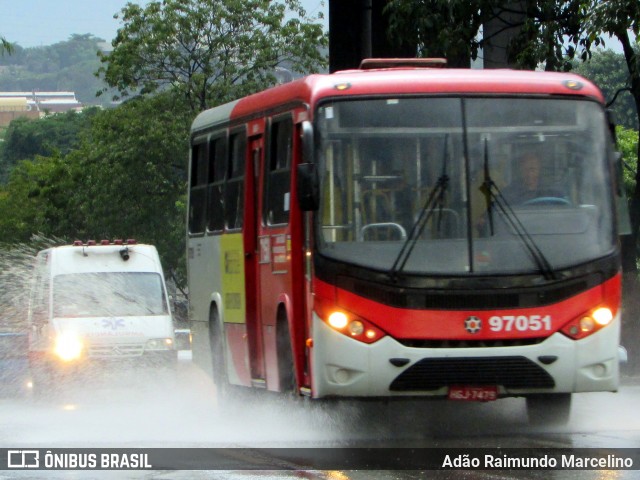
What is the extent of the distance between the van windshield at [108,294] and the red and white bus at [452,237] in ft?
30.6

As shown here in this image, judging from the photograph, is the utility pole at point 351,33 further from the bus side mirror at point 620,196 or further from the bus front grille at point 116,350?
the bus side mirror at point 620,196

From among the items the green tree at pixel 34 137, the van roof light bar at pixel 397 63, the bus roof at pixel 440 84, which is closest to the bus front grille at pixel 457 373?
the bus roof at pixel 440 84

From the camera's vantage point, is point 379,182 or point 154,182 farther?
point 154,182

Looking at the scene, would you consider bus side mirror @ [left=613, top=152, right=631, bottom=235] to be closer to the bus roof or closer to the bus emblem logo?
the bus roof

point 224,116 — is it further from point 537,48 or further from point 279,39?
point 279,39

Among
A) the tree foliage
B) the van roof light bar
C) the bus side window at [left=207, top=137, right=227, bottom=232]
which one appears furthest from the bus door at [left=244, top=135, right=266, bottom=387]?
the tree foliage

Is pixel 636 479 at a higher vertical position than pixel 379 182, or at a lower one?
lower

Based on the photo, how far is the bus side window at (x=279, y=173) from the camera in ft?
40.5

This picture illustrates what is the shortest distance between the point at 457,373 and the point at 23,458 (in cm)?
320

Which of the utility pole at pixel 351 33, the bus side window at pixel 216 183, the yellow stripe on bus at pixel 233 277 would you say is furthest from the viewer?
the utility pole at pixel 351 33

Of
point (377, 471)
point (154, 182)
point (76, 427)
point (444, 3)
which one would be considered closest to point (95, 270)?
point (444, 3)

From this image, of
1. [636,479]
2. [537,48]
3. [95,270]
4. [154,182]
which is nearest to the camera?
[636,479]

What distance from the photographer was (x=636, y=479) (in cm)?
880

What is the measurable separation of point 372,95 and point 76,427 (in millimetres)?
4432
